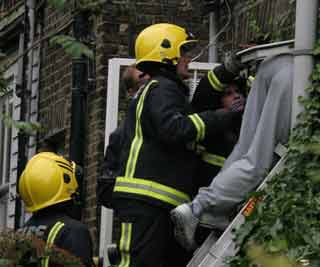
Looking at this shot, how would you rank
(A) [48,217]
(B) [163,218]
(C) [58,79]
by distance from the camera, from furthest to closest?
(C) [58,79], (A) [48,217], (B) [163,218]

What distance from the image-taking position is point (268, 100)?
637cm

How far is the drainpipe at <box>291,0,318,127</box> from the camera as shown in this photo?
6086 millimetres

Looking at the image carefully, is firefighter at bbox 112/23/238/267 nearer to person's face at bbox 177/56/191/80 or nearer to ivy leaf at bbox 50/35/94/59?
person's face at bbox 177/56/191/80

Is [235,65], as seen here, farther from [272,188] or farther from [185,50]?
[272,188]

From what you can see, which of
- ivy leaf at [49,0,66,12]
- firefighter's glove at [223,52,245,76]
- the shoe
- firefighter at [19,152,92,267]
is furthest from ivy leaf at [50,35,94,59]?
firefighter at [19,152,92,267]

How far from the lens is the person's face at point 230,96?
23.8ft

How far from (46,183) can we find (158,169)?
1.65 meters

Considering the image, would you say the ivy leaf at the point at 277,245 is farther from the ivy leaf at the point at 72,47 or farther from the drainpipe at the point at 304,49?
the drainpipe at the point at 304,49

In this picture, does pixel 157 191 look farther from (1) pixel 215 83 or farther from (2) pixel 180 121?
(1) pixel 215 83

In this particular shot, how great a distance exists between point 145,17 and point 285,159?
6186 millimetres

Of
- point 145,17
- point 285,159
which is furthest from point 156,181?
point 145,17

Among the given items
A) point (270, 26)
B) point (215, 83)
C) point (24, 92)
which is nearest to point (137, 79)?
point (215, 83)

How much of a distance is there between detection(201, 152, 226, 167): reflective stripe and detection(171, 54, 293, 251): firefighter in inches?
21.6

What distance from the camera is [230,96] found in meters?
7.33
